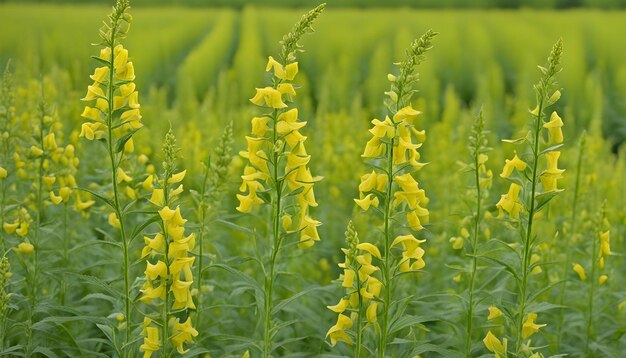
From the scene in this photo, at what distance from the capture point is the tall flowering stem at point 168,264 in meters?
2.72

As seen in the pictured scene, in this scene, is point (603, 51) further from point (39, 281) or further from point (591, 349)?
point (39, 281)

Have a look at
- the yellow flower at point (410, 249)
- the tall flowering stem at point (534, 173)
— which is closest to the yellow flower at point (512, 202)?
the tall flowering stem at point (534, 173)

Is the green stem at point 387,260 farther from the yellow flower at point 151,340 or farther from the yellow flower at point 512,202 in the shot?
the yellow flower at point 151,340

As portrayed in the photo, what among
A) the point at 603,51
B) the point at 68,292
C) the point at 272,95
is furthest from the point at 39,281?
the point at 603,51

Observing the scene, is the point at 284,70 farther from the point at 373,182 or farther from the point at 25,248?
the point at 25,248

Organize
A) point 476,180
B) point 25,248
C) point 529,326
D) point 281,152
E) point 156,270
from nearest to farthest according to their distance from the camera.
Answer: point 156,270
point 281,152
point 529,326
point 476,180
point 25,248

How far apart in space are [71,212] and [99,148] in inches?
50.3

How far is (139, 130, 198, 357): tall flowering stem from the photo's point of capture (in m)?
2.72

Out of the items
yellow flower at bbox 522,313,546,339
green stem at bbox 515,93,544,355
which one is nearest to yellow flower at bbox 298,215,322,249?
green stem at bbox 515,93,544,355

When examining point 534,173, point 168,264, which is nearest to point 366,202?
point 534,173

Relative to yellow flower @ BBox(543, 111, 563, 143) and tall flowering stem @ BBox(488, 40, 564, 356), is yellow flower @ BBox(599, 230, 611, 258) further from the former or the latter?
yellow flower @ BBox(543, 111, 563, 143)

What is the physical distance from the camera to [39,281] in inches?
149

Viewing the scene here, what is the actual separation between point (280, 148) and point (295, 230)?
28 cm

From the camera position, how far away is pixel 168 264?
9.15ft
